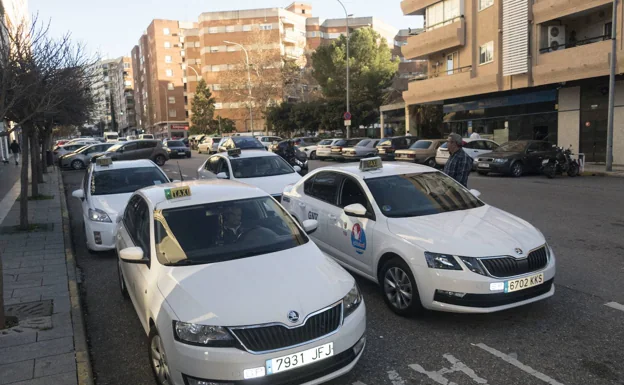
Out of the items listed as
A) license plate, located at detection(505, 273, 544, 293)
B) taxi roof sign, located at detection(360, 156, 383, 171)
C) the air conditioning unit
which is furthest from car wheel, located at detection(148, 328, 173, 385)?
the air conditioning unit

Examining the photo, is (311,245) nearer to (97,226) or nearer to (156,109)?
(97,226)

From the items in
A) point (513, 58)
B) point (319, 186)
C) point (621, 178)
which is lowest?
point (621, 178)

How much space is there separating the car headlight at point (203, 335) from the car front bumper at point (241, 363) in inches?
1.4

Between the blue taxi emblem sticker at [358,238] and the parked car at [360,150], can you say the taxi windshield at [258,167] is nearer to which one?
the blue taxi emblem sticker at [358,238]

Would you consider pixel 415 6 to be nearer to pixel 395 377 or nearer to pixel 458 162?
pixel 458 162

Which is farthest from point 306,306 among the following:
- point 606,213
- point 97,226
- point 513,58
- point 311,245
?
point 513,58

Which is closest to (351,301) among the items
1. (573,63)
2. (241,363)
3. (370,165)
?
(241,363)

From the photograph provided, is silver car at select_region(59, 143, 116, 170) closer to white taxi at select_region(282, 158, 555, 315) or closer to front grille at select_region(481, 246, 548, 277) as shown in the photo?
white taxi at select_region(282, 158, 555, 315)

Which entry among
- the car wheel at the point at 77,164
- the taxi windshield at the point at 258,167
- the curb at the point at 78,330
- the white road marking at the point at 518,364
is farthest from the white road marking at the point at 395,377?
the car wheel at the point at 77,164

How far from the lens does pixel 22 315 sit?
527cm

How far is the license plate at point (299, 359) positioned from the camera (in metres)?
3.18

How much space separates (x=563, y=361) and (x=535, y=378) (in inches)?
16.2

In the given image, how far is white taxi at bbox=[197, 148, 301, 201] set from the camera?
1073 centimetres

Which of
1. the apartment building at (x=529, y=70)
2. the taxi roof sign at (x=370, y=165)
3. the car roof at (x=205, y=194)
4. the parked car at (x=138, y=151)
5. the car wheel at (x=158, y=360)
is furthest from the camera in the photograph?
the parked car at (x=138, y=151)
